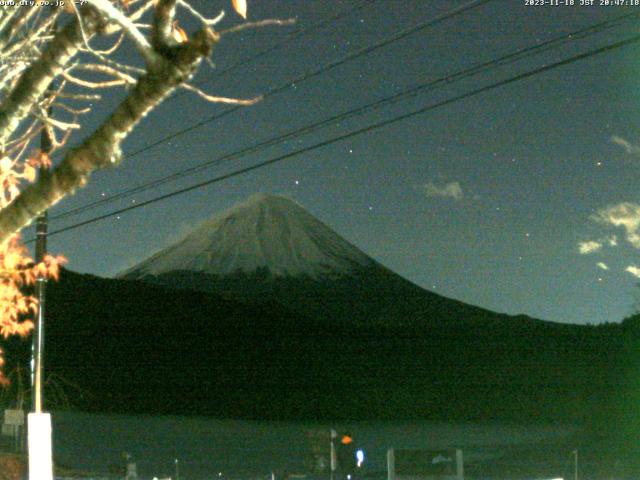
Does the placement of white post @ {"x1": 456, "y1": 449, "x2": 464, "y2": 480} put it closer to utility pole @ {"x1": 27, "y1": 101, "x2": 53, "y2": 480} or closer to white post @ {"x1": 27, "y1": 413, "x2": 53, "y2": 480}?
utility pole @ {"x1": 27, "y1": 101, "x2": 53, "y2": 480}

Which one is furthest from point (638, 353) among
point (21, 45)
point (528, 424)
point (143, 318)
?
point (143, 318)

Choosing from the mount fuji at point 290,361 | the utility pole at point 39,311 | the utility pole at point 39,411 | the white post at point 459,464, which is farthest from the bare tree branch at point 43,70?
the mount fuji at point 290,361

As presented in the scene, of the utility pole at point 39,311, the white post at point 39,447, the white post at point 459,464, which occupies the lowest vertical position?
the white post at point 459,464

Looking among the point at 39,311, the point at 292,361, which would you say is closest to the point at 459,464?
the point at 39,311

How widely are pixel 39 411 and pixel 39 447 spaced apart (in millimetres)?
1230

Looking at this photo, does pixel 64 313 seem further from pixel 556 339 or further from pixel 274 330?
pixel 556 339

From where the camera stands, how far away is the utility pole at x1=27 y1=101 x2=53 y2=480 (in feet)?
51.9

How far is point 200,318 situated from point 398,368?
1289 inches

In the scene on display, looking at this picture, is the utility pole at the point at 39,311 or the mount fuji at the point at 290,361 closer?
the utility pole at the point at 39,311

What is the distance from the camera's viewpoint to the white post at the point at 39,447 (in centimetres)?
1575

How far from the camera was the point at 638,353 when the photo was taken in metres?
77.0

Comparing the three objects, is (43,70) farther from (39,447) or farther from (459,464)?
(459,464)

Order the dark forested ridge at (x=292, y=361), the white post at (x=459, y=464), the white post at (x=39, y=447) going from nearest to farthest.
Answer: the white post at (x=39, y=447), the white post at (x=459, y=464), the dark forested ridge at (x=292, y=361)

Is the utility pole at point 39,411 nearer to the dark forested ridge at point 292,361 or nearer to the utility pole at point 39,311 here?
the utility pole at point 39,311
